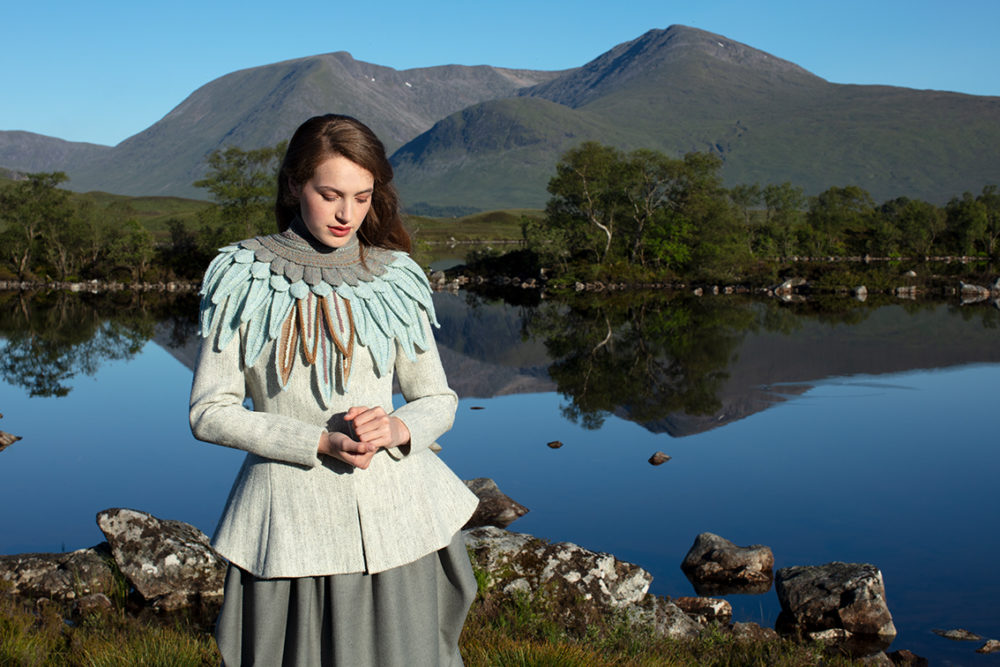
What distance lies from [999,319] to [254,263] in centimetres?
4116

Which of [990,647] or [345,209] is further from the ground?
[345,209]

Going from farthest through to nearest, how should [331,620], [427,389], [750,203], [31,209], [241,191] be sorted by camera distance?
[750,203], [31,209], [241,191], [427,389], [331,620]

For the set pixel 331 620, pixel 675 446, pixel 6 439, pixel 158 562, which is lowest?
pixel 6 439

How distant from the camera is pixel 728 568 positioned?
997 cm

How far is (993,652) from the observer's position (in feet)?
26.8

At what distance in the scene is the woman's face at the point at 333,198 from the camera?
9.82 feet

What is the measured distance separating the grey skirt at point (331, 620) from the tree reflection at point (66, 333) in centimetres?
2237

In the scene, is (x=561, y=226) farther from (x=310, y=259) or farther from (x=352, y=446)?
(x=352, y=446)

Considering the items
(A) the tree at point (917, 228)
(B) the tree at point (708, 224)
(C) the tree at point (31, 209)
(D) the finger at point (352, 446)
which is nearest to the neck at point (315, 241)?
(D) the finger at point (352, 446)

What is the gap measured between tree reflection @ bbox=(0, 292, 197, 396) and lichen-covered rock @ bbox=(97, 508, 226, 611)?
16.2m

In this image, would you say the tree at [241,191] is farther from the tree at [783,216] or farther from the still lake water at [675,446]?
the tree at [783,216]

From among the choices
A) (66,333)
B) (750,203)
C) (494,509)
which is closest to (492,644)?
(494,509)

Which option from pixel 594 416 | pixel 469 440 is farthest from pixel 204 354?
pixel 594 416

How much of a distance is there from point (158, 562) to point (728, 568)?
620 centimetres
